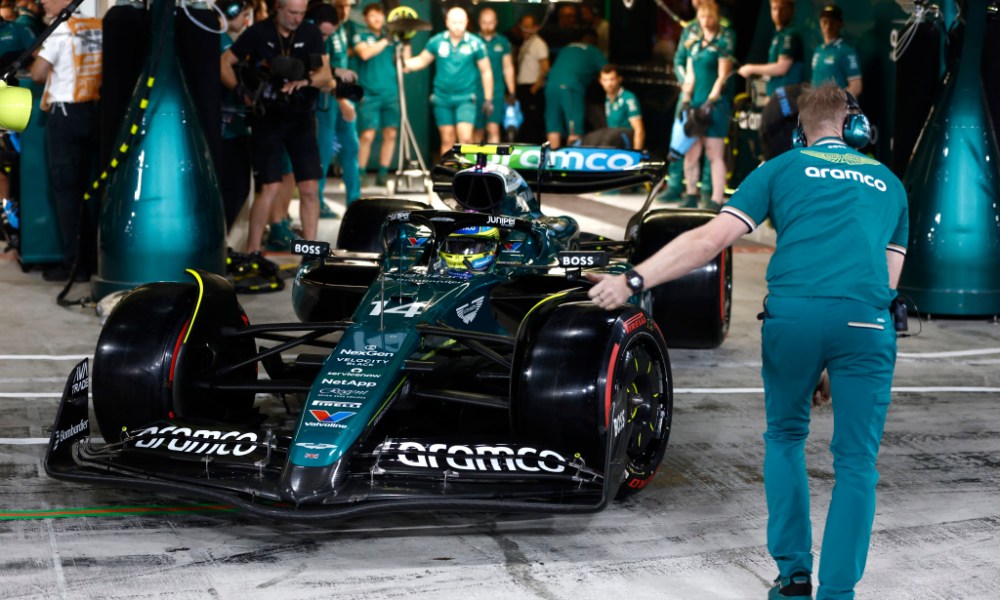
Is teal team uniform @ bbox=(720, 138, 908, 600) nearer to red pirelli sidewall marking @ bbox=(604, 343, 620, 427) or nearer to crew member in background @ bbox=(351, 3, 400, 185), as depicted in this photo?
red pirelli sidewall marking @ bbox=(604, 343, 620, 427)

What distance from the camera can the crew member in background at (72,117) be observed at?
380 inches

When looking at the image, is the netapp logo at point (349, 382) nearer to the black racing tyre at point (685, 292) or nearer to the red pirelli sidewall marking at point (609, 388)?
the red pirelli sidewall marking at point (609, 388)

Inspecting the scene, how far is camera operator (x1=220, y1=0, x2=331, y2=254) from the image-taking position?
32.9 feet

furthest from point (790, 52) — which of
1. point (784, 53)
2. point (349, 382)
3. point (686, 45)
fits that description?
point (349, 382)

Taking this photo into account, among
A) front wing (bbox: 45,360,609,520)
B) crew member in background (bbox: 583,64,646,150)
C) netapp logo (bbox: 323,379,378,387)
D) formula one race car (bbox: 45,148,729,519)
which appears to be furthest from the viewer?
crew member in background (bbox: 583,64,646,150)

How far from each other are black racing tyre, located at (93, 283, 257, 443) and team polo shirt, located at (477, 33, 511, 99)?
444 inches

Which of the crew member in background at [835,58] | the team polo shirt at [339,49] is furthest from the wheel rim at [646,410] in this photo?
the team polo shirt at [339,49]

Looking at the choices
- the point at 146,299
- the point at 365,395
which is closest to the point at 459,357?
the point at 365,395

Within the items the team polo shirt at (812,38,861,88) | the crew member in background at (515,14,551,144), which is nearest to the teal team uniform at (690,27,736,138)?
the team polo shirt at (812,38,861,88)

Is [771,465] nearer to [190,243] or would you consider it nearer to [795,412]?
[795,412]

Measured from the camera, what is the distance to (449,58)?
16.1 metres

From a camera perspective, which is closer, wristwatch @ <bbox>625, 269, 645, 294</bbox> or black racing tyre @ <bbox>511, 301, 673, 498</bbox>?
wristwatch @ <bbox>625, 269, 645, 294</bbox>

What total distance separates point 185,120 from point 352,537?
4.89m

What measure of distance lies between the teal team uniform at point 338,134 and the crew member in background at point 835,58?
432 cm
